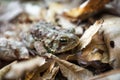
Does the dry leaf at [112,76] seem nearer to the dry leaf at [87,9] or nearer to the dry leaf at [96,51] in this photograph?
the dry leaf at [96,51]

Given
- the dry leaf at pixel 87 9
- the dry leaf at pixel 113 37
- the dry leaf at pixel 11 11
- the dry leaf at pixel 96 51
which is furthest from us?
the dry leaf at pixel 11 11

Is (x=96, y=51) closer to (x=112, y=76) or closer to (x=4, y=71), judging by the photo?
(x=112, y=76)

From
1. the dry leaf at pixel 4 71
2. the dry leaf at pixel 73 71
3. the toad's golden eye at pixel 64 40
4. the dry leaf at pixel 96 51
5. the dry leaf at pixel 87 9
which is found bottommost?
the dry leaf at pixel 73 71

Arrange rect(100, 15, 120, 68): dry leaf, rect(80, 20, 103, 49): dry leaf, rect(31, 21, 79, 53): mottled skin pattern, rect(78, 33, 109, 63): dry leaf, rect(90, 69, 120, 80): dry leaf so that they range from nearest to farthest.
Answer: rect(90, 69, 120, 80): dry leaf → rect(100, 15, 120, 68): dry leaf → rect(78, 33, 109, 63): dry leaf → rect(80, 20, 103, 49): dry leaf → rect(31, 21, 79, 53): mottled skin pattern

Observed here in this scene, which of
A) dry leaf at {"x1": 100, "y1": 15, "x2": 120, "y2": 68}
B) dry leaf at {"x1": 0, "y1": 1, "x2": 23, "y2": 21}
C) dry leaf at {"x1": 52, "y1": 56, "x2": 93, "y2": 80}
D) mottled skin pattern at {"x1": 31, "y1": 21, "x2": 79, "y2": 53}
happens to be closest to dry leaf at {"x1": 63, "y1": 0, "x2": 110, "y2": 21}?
dry leaf at {"x1": 100, "y1": 15, "x2": 120, "y2": 68}

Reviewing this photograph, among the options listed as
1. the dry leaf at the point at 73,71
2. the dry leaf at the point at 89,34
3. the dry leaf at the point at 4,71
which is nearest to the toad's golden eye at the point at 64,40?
the dry leaf at the point at 89,34

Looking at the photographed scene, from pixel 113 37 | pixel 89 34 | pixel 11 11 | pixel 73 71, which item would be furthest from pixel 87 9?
pixel 11 11

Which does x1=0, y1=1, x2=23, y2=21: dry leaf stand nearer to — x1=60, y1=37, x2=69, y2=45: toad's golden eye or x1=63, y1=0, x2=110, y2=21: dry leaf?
x1=63, y1=0, x2=110, y2=21: dry leaf
